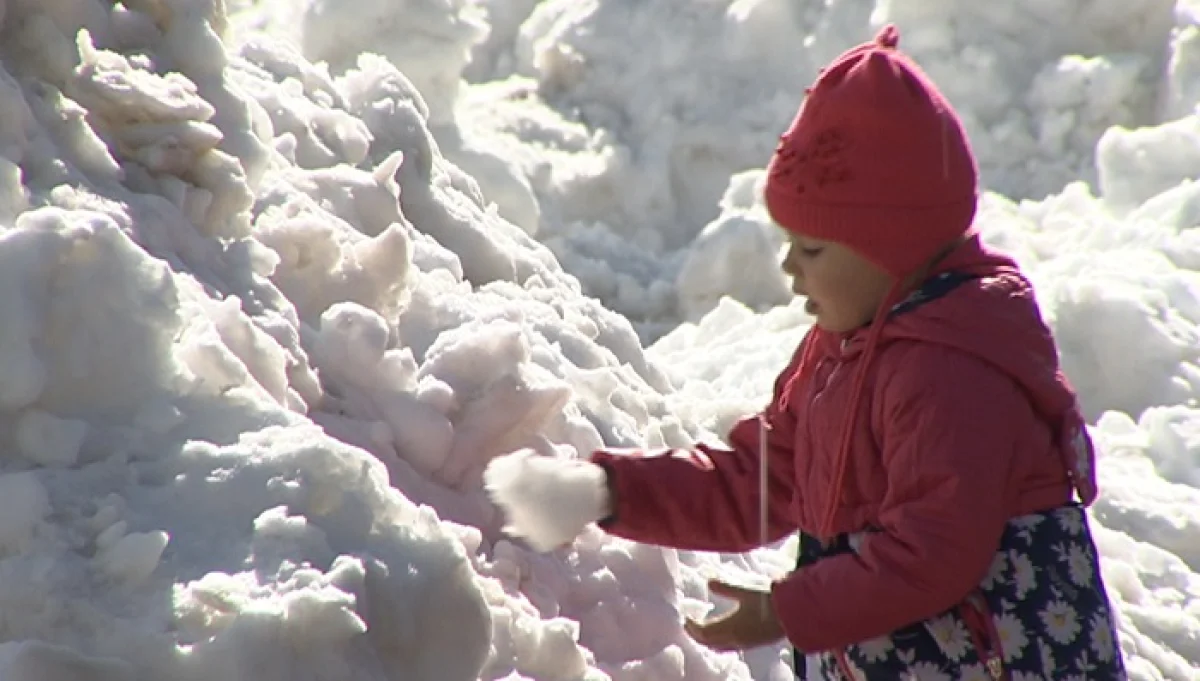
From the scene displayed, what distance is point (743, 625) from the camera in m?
1.46

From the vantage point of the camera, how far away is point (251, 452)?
1303 millimetres

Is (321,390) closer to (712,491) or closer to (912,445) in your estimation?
(712,491)

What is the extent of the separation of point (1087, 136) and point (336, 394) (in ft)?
12.3

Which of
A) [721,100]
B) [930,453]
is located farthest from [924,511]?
[721,100]

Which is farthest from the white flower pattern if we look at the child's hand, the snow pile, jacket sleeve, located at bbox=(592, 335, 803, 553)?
the snow pile

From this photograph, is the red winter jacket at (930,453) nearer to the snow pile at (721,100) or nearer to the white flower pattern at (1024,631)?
the white flower pattern at (1024,631)

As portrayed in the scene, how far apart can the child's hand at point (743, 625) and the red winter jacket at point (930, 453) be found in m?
0.02

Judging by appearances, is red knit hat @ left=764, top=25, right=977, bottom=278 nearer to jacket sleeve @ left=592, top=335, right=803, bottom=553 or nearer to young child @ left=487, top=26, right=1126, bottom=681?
young child @ left=487, top=26, right=1126, bottom=681

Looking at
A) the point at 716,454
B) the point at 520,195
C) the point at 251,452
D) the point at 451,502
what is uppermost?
the point at 251,452

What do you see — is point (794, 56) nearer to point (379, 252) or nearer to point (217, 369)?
point (379, 252)

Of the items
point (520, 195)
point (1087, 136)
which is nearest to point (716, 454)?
point (520, 195)

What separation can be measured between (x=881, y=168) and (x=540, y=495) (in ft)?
1.58

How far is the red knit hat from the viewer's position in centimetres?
147

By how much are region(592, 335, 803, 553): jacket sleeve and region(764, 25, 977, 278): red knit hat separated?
0.26 m
